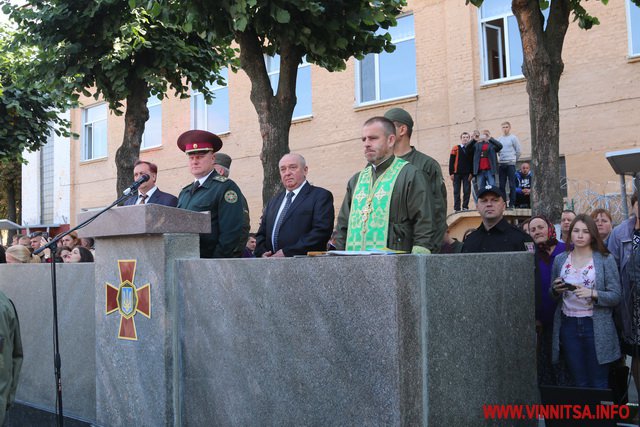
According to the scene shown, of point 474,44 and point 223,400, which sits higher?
point 474,44

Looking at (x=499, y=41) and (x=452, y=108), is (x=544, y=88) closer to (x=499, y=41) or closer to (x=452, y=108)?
(x=452, y=108)

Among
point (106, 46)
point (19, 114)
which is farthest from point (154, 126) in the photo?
point (106, 46)

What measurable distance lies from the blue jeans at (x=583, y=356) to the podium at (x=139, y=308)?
2.85 metres

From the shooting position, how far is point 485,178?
13406mm

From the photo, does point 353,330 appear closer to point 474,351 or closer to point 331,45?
point 474,351

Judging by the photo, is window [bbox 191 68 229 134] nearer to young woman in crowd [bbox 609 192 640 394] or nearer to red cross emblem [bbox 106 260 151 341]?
red cross emblem [bbox 106 260 151 341]

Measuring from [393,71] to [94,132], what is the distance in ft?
42.1

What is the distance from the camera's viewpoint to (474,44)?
49.9 feet

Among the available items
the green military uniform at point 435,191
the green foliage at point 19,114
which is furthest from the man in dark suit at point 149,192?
the green foliage at point 19,114

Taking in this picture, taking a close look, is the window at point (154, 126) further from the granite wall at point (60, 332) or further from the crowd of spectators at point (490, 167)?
the granite wall at point (60, 332)

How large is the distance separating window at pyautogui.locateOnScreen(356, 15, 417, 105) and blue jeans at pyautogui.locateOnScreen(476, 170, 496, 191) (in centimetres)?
359

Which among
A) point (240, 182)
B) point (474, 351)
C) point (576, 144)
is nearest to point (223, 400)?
point (474, 351)

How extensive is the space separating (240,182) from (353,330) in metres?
16.2

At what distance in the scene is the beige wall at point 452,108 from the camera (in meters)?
13.3
